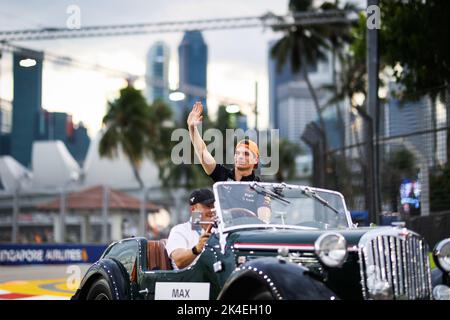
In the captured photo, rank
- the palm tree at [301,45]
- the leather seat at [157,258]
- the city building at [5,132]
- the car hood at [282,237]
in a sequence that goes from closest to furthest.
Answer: the car hood at [282,237] → the leather seat at [157,258] → the palm tree at [301,45] → the city building at [5,132]

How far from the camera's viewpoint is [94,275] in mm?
8516

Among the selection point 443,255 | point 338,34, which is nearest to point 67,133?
point 338,34

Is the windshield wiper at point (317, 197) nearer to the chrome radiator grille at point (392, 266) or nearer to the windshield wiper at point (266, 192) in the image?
the windshield wiper at point (266, 192)

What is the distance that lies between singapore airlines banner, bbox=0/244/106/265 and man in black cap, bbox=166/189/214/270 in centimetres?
2032

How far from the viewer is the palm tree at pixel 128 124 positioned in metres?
60.3

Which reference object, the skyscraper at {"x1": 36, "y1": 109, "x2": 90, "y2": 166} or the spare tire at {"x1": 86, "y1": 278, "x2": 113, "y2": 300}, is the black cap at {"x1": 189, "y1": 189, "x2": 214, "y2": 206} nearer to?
the spare tire at {"x1": 86, "y1": 278, "x2": 113, "y2": 300}

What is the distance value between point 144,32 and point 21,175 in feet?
149

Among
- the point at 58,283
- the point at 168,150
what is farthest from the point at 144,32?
the point at 168,150

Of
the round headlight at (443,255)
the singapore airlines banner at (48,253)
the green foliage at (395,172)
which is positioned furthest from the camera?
the singapore airlines banner at (48,253)

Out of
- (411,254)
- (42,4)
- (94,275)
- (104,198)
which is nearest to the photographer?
(411,254)

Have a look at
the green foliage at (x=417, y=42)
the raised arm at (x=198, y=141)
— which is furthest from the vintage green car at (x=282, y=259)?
the green foliage at (x=417, y=42)

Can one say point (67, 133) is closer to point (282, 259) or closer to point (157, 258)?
point (157, 258)

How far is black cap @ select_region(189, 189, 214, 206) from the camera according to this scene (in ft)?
25.6

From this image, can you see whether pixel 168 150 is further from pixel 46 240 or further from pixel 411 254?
pixel 411 254
